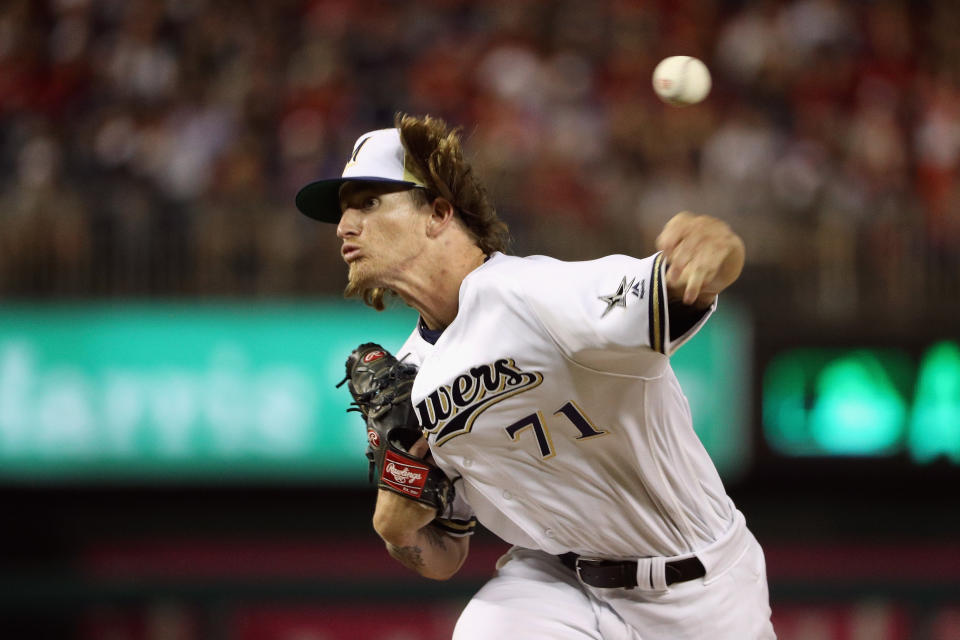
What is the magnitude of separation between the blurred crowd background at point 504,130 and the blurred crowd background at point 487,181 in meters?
0.02

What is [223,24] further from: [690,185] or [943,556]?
[943,556]

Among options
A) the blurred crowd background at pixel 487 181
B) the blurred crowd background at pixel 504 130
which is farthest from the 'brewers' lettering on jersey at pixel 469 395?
the blurred crowd background at pixel 504 130

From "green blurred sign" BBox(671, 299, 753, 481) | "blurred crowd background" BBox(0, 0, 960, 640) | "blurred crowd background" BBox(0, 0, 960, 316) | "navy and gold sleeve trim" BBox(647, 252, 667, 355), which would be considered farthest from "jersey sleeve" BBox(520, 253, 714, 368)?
"green blurred sign" BBox(671, 299, 753, 481)

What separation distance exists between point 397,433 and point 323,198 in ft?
2.07

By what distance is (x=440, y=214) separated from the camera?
3.01 meters

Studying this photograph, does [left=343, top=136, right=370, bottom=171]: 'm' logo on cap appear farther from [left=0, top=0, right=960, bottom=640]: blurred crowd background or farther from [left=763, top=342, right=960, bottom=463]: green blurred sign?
[left=763, top=342, right=960, bottom=463]: green blurred sign

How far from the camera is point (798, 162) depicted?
7914 millimetres

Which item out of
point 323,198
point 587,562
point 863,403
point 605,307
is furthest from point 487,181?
point 605,307

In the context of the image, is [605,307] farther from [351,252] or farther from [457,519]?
[457,519]

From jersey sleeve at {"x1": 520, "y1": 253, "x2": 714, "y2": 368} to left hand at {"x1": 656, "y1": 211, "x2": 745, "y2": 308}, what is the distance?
0.03 m

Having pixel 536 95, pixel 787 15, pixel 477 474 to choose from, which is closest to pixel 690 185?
pixel 536 95

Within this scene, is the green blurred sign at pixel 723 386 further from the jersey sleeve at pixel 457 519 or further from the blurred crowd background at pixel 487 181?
the jersey sleeve at pixel 457 519

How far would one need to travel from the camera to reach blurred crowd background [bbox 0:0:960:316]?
690 cm

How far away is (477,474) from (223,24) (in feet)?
22.9
